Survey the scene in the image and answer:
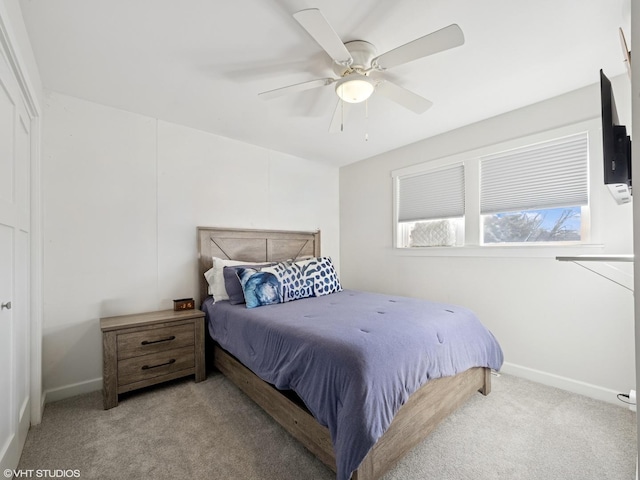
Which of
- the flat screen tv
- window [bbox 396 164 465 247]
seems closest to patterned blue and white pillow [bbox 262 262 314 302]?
window [bbox 396 164 465 247]

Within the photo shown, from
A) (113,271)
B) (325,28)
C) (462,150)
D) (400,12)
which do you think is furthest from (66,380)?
(462,150)

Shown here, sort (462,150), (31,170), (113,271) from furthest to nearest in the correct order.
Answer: (462,150), (113,271), (31,170)

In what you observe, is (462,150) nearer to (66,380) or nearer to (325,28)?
(325,28)

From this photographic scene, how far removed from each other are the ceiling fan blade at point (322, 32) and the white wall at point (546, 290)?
197 centimetres

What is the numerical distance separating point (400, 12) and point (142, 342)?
285 centimetres

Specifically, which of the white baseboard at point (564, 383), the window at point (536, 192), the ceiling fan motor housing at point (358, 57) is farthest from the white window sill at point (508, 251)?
the ceiling fan motor housing at point (358, 57)

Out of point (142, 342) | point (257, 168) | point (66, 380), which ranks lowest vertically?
point (66, 380)

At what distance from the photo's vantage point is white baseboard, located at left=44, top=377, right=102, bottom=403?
85.4 inches

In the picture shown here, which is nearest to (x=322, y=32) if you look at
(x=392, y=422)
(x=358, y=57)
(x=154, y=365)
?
(x=358, y=57)

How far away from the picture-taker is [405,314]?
1981mm

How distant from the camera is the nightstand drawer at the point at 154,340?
2.14 metres

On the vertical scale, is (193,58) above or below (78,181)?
above

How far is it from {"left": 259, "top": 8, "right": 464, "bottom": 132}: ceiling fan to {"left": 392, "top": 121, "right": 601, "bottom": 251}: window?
1254 mm

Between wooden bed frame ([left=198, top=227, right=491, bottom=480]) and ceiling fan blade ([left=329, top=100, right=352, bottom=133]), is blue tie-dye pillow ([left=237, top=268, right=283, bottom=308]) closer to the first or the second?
wooden bed frame ([left=198, top=227, right=491, bottom=480])
